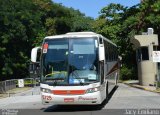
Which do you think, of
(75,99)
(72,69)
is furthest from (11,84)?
(75,99)

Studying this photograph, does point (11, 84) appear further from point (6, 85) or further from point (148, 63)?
point (148, 63)

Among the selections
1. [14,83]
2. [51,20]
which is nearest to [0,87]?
[14,83]

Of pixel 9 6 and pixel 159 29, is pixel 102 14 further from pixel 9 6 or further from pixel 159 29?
pixel 9 6

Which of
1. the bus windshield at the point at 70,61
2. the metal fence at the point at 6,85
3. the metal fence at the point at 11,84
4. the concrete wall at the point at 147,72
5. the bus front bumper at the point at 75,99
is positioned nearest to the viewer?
the bus front bumper at the point at 75,99

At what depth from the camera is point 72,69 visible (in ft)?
63.9

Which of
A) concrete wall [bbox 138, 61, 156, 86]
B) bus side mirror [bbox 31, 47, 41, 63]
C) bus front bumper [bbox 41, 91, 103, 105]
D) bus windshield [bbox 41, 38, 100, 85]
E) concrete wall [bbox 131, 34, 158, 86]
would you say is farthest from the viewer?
concrete wall [bbox 138, 61, 156, 86]

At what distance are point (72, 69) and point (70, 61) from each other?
0.39 metres

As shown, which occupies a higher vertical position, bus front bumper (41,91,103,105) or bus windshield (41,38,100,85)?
bus windshield (41,38,100,85)

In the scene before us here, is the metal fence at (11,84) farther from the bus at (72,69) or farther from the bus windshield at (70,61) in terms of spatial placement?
the bus windshield at (70,61)

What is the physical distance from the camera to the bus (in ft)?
62.5

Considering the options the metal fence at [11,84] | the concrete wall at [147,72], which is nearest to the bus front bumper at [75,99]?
the concrete wall at [147,72]

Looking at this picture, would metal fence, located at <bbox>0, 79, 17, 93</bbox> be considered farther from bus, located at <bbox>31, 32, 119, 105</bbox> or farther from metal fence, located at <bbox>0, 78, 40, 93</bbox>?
bus, located at <bbox>31, 32, 119, 105</bbox>

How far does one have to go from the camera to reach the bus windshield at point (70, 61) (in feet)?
63.4

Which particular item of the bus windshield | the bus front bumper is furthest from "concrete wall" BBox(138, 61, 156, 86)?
the bus front bumper
